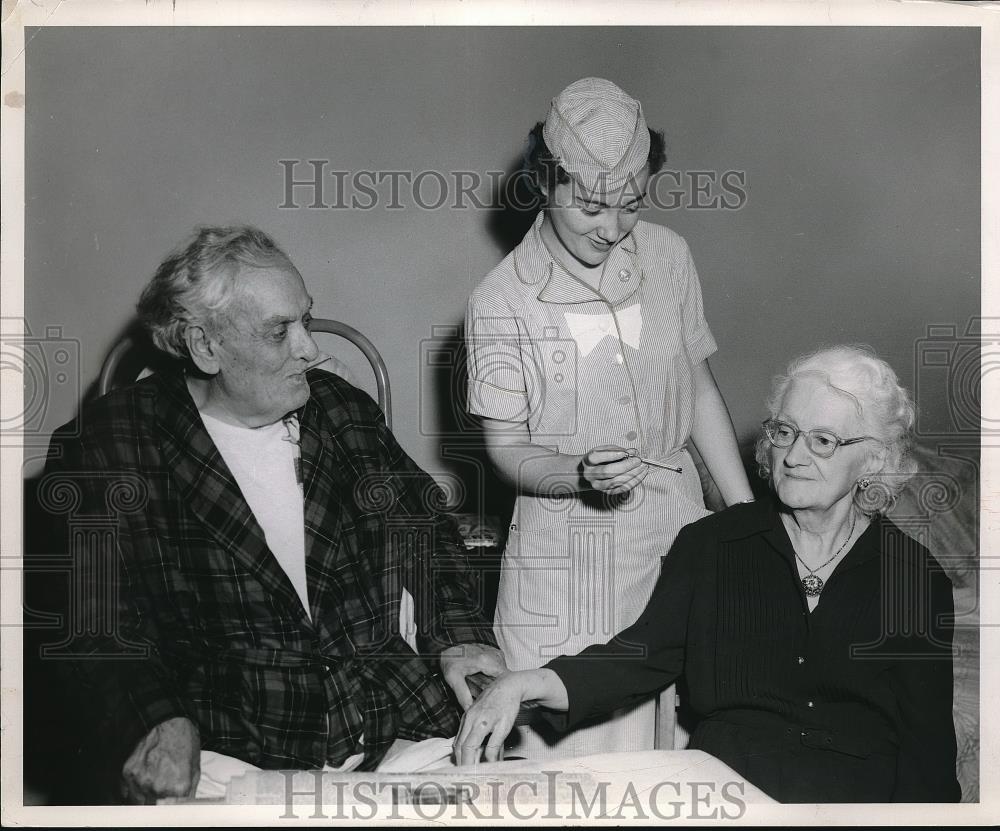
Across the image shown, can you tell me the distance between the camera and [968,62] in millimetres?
2334

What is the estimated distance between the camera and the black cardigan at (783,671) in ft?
6.77

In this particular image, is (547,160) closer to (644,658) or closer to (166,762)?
(644,658)

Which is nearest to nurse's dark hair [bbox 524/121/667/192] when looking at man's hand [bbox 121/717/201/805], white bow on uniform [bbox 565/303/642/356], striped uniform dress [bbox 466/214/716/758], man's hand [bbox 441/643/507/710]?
striped uniform dress [bbox 466/214/716/758]

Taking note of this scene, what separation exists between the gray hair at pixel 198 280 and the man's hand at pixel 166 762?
807 mm

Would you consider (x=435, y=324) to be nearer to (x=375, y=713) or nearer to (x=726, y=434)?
(x=726, y=434)

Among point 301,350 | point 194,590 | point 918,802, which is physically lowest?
point 918,802

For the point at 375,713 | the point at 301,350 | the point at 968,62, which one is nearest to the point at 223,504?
the point at 301,350

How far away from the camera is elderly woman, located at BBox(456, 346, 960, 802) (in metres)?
2.06

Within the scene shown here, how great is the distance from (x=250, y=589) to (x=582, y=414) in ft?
2.69

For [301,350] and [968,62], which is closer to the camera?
[301,350]

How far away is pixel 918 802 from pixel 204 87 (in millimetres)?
2254

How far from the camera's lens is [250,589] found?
2.14 meters

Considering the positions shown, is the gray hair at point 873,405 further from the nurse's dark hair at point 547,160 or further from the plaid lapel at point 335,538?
the plaid lapel at point 335,538

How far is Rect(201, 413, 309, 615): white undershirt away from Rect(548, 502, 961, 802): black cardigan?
0.62m
